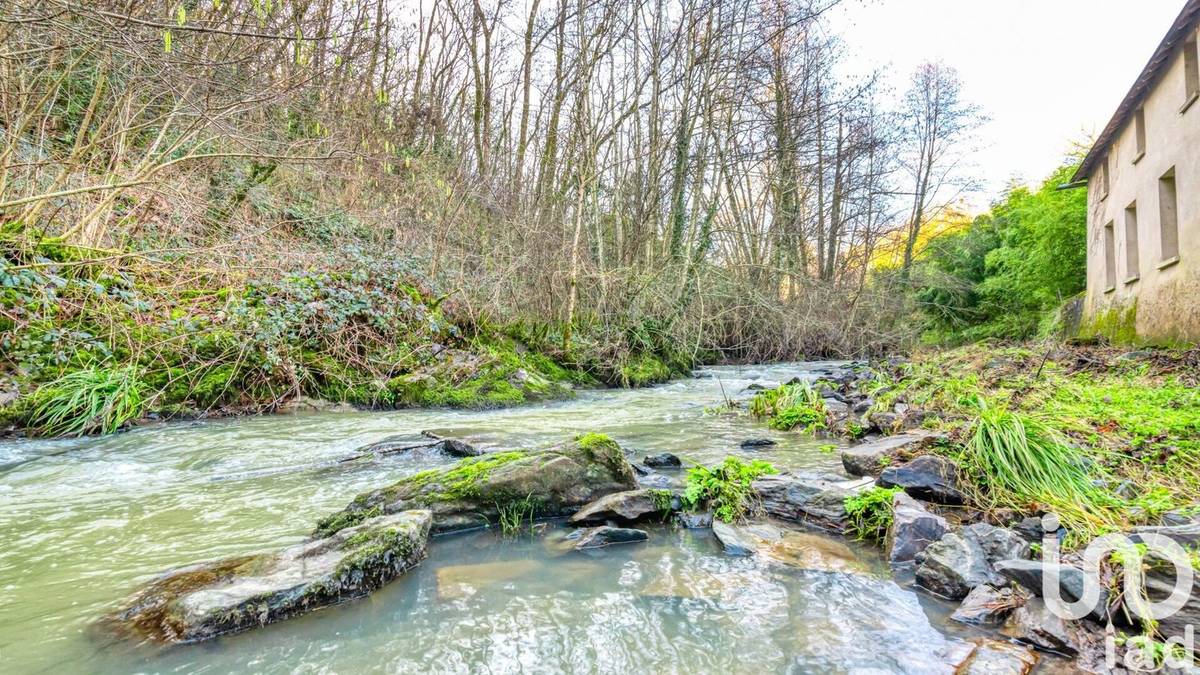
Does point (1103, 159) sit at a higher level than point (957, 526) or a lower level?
higher

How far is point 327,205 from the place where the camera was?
448 inches

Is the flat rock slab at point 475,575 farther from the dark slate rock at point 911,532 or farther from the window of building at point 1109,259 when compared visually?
the window of building at point 1109,259

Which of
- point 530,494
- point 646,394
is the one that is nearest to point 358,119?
point 646,394

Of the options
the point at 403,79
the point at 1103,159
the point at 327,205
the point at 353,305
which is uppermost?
the point at 403,79

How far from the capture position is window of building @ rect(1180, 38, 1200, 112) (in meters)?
9.33

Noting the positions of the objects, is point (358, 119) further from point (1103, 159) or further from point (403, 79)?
point (1103, 159)

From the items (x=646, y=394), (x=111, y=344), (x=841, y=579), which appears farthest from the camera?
(x=646, y=394)

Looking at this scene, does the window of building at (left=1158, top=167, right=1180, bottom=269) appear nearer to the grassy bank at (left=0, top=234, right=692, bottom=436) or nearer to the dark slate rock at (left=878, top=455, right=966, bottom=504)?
the dark slate rock at (left=878, top=455, right=966, bottom=504)

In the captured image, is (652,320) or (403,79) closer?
(652,320)

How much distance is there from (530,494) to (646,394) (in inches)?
265

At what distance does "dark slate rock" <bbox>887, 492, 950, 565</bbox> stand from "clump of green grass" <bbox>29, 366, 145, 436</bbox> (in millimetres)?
7172

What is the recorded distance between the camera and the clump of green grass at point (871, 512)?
3066 mm

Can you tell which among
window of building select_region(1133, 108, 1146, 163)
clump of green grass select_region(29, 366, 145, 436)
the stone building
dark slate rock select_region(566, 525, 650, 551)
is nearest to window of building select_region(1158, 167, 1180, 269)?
the stone building

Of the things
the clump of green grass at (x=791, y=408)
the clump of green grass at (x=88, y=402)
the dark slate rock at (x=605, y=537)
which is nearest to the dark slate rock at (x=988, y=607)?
the dark slate rock at (x=605, y=537)
